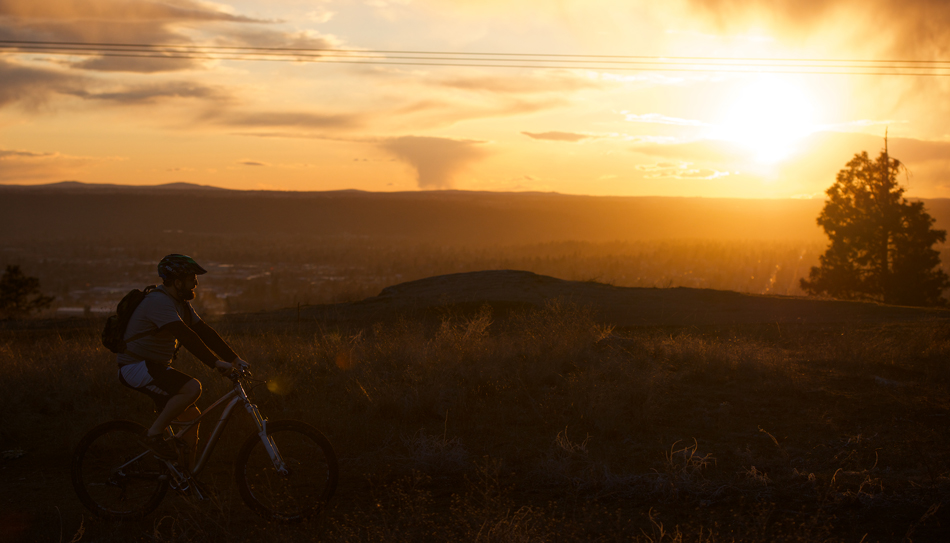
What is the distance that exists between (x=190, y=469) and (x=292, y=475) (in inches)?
31.6

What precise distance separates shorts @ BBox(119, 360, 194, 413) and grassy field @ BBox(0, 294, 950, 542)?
2.92 feet

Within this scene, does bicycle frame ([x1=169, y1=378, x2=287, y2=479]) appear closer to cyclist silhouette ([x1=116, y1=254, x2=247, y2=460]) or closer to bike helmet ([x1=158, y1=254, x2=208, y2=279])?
cyclist silhouette ([x1=116, y1=254, x2=247, y2=460])

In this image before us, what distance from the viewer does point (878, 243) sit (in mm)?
25531

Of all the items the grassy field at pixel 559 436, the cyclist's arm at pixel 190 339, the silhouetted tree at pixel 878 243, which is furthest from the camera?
the silhouetted tree at pixel 878 243

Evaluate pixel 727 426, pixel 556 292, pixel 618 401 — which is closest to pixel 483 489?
pixel 618 401

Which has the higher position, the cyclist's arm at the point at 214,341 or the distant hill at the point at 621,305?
the cyclist's arm at the point at 214,341

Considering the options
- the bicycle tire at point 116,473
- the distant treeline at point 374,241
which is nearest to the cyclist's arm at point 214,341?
the bicycle tire at point 116,473

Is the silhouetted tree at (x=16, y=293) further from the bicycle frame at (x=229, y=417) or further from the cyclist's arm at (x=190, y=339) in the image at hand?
the cyclist's arm at (x=190, y=339)

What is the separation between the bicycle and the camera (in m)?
4.79

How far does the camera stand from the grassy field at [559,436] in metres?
4.84

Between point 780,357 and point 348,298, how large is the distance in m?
15.3

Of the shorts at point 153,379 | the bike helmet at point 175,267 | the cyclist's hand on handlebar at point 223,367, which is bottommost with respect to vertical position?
the shorts at point 153,379

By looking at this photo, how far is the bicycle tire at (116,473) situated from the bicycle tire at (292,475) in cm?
71

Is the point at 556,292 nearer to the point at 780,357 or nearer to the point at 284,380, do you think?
the point at 780,357
